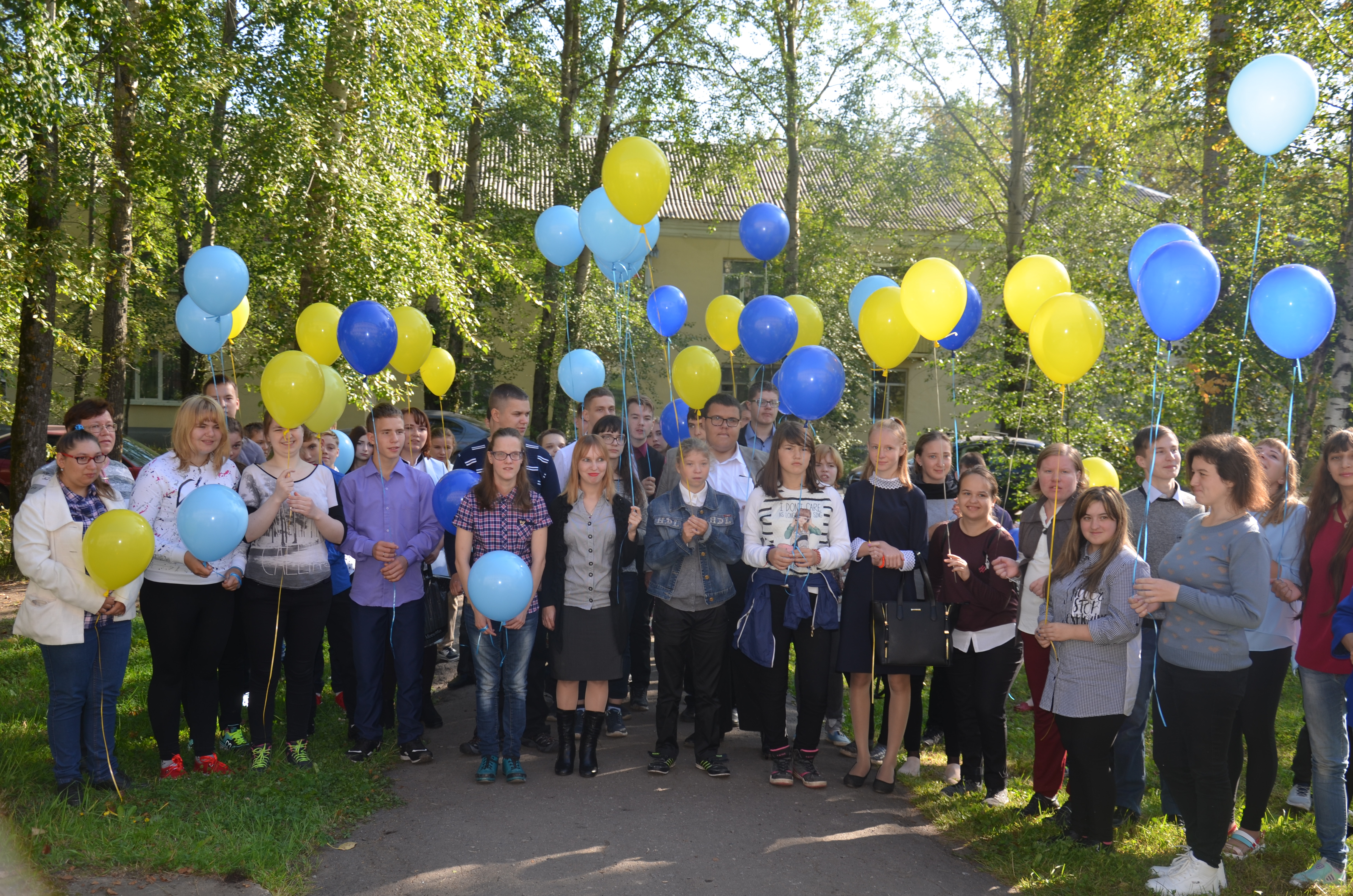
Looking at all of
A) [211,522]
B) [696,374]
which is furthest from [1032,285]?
[211,522]

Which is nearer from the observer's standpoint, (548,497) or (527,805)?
(527,805)

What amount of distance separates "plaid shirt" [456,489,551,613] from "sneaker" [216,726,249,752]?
5.76 ft

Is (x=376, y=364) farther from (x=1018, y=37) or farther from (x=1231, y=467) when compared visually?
(x=1018, y=37)

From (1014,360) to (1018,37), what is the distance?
248 inches

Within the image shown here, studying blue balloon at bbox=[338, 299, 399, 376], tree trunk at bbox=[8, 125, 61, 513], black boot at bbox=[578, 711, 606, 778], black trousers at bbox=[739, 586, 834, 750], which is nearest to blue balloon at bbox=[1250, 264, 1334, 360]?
black trousers at bbox=[739, 586, 834, 750]

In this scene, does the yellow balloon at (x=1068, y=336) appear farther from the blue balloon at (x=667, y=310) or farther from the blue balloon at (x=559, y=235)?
the blue balloon at (x=559, y=235)

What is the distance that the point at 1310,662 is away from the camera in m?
3.82

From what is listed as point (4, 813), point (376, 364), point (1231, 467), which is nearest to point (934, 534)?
point (1231, 467)

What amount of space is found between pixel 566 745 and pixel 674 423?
3308 millimetres

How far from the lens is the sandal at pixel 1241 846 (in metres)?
4.01

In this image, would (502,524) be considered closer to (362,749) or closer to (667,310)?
(362,749)

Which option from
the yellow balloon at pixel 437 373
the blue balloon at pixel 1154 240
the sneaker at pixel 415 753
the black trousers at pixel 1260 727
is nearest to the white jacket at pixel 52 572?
the sneaker at pixel 415 753

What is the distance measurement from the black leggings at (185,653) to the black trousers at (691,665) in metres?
2.27

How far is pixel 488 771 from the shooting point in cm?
474
